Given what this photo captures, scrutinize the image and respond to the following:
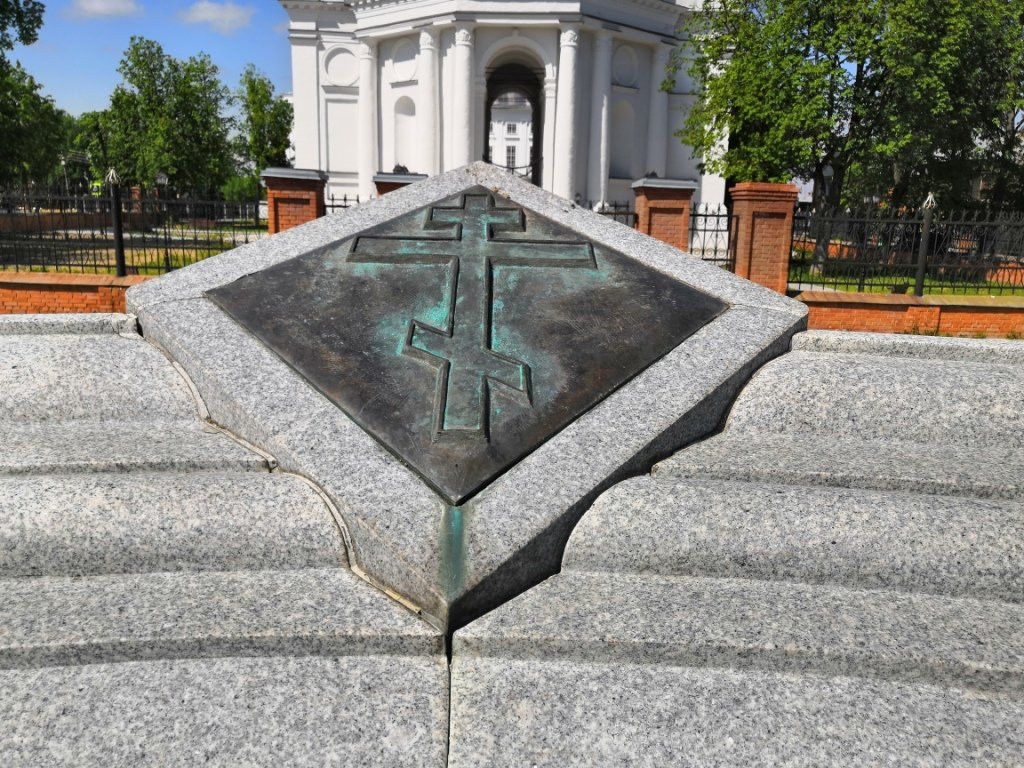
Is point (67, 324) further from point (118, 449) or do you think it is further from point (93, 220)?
point (93, 220)

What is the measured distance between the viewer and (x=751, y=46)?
52.6 ft

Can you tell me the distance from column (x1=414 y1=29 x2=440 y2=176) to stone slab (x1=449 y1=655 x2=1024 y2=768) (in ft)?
76.8

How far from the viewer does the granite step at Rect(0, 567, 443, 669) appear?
2066 mm

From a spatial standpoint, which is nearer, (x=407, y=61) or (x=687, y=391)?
(x=687, y=391)

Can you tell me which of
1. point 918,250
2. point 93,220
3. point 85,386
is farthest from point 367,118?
point 85,386

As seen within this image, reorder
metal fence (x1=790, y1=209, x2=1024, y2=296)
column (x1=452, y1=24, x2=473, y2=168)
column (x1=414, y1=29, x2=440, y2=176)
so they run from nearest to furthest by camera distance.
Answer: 1. metal fence (x1=790, y1=209, x2=1024, y2=296)
2. column (x1=452, y1=24, x2=473, y2=168)
3. column (x1=414, y1=29, x2=440, y2=176)

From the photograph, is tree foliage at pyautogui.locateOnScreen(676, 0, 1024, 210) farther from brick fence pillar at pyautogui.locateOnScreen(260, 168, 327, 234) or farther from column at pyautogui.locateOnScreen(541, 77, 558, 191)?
brick fence pillar at pyautogui.locateOnScreen(260, 168, 327, 234)

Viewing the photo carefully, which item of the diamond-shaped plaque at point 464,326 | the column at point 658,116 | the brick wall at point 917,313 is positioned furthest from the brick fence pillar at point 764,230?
the column at point 658,116

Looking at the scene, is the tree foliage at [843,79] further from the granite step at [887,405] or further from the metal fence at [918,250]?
the granite step at [887,405]

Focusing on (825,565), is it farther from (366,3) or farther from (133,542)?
(366,3)

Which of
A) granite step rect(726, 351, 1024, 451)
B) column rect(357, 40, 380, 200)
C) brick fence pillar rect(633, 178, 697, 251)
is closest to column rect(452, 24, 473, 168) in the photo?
column rect(357, 40, 380, 200)

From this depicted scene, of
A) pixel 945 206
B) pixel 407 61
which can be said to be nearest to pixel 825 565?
pixel 945 206

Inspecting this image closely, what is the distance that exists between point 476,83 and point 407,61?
3195mm

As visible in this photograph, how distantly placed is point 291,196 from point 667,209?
475 cm
